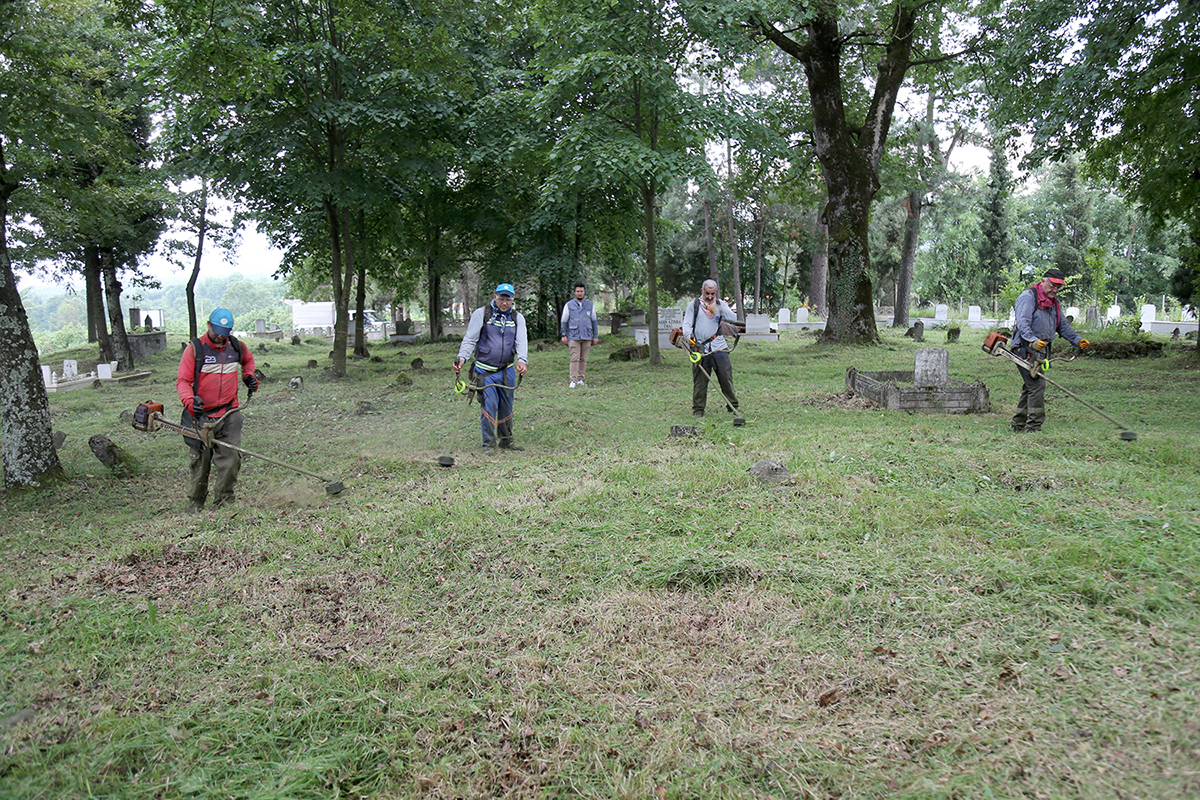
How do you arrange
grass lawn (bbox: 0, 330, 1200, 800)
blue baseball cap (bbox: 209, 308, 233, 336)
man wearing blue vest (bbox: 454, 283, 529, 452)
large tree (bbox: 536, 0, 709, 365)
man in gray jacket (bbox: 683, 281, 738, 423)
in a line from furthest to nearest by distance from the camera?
large tree (bbox: 536, 0, 709, 365) → man in gray jacket (bbox: 683, 281, 738, 423) → man wearing blue vest (bbox: 454, 283, 529, 452) → blue baseball cap (bbox: 209, 308, 233, 336) → grass lawn (bbox: 0, 330, 1200, 800)

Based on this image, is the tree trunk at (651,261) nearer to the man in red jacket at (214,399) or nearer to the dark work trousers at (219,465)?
the man in red jacket at (214,399)

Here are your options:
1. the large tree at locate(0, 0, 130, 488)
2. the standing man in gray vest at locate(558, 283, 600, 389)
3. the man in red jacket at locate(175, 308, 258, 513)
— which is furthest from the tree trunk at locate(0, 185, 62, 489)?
the standing man in gray vest at locate(558, 283, 600, 389)

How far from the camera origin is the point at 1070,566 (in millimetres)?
4715

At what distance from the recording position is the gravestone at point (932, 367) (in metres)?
11.0

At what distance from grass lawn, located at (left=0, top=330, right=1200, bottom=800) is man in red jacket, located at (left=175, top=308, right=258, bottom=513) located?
20.2 inches

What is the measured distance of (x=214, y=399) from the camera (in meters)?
7.60

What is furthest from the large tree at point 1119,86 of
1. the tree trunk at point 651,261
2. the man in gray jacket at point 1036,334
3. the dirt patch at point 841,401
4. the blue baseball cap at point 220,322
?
the blue baseball cap at point 220,322

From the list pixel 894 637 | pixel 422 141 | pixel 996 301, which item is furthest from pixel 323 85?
pixel 996 301

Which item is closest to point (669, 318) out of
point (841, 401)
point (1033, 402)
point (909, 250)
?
point (909, 250)

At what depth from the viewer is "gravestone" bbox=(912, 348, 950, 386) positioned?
36.2 feet

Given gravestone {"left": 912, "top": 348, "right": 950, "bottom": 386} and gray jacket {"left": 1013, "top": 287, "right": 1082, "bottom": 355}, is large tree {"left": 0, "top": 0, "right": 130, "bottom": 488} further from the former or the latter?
gray jacket {"left": 1013, "top": 287, "right": 1082, "bottom": 355}

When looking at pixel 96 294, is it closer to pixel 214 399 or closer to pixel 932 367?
pixel 214 399

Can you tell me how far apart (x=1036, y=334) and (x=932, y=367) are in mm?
1959

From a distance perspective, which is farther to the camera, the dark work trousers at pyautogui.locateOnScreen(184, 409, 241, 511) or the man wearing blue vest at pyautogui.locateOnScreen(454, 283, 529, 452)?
the man wearing blue vest at pyautogui.locateOnScreen(454, 283, 529, 452)
